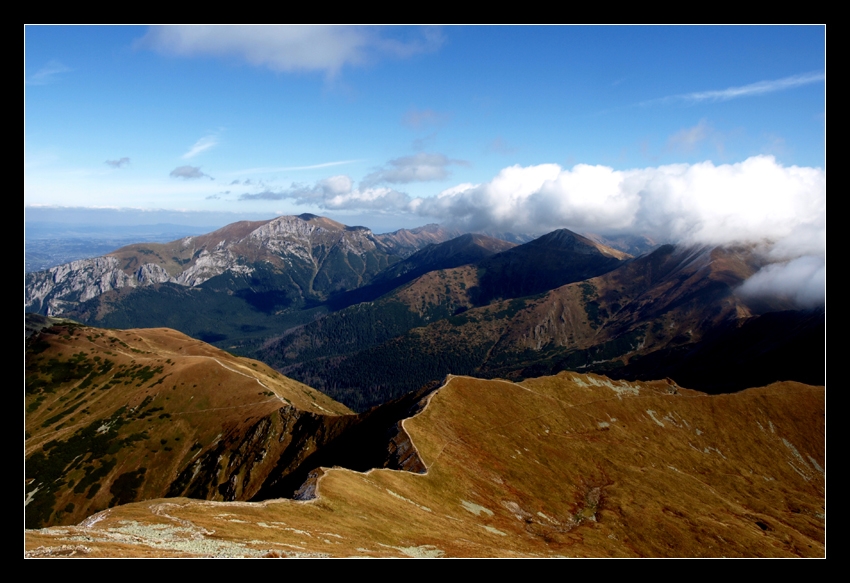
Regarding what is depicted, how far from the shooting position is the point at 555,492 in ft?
333

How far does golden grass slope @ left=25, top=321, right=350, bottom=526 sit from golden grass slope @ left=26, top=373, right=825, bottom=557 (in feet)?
186

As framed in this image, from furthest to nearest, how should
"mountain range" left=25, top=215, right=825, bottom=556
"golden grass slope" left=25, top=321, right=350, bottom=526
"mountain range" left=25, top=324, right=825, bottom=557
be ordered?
"golden grass slope" left=25, top=321, right=350, bottom=526
"mountain range" left=25, top=215, right=825, bottom=556
"mountain range" left=25, top=324, right=825, bottom=557

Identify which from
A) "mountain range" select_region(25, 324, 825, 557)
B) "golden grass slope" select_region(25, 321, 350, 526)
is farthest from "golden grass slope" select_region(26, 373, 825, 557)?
"golden grass slope" select_region(25, 321, 350, 526)

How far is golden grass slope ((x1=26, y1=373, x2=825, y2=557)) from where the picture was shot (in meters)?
50.5

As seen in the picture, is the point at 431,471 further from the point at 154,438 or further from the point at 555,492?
the point at 154,438

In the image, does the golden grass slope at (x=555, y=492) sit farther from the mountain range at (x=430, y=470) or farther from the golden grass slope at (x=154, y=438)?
the golden grass slope at (x=154, y=438)

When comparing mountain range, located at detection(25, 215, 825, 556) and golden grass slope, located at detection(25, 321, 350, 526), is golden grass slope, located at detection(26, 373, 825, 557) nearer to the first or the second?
mountain range, located at detection(25, 215, 825, 556)

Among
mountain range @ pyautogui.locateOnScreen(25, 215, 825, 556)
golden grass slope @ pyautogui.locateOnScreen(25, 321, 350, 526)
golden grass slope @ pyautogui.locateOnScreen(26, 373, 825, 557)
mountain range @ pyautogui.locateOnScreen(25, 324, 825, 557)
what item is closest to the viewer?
golden grass slope @ pyautogui.locateOnScreen(26, 373, 825, 557)

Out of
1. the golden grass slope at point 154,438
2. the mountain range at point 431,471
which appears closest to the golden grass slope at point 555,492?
the mountain range at point 431,471

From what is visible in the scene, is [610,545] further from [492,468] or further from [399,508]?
[399,508]

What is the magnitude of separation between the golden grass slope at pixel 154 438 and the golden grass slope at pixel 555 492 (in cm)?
5679

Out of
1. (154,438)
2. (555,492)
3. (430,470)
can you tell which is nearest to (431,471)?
(430,470)

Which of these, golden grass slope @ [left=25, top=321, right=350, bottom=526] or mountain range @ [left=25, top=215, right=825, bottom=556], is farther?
golden grass slope @ [left=25, top=321, right=350, bottom=526]

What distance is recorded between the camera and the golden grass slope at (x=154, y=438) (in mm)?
130000
